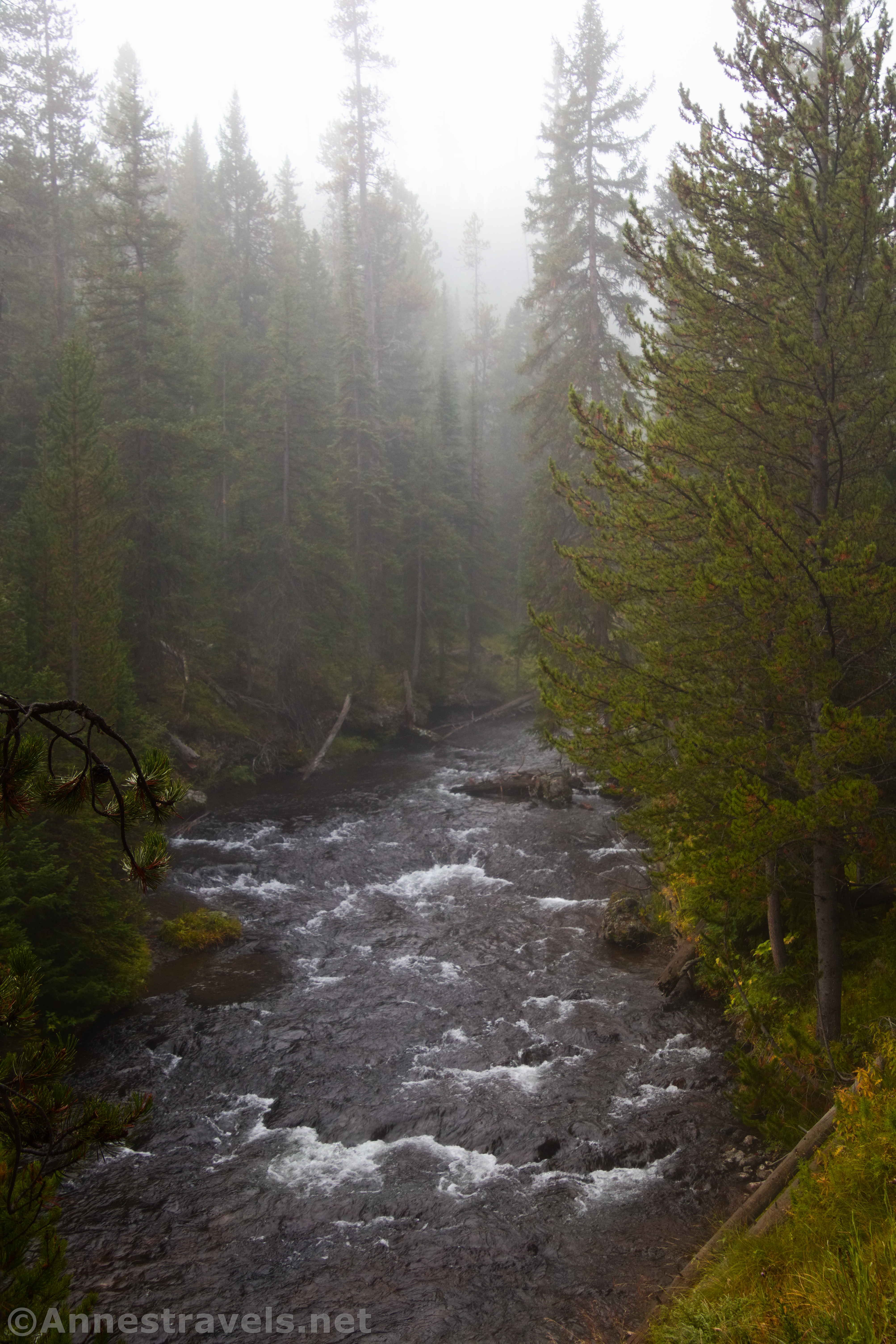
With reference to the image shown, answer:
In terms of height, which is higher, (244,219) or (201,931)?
(244,219)

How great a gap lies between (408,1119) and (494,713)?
27.9 metres

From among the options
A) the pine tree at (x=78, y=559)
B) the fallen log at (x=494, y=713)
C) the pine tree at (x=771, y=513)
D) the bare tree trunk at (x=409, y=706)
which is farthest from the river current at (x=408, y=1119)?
the bare tree trunk at (x=409, y=706)

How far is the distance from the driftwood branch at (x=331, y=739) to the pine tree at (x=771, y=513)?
62.7ft

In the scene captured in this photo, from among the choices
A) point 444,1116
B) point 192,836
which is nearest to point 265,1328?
point 444,1116

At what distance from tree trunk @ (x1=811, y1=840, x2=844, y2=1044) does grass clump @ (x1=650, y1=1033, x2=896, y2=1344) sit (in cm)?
166

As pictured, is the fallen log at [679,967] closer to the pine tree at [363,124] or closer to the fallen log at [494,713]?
the fallen log at [494,713]

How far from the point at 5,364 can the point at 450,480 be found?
22120mm

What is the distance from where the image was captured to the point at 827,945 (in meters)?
9.24

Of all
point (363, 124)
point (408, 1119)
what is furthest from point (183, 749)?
point (363, 124)

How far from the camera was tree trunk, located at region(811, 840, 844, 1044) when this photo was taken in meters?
9.04

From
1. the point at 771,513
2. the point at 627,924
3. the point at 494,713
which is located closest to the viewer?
the point at 771,513

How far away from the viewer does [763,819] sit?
7891 millimetres

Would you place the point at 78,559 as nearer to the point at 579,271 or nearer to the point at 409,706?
the point at 409,706

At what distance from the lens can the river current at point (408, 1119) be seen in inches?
309
